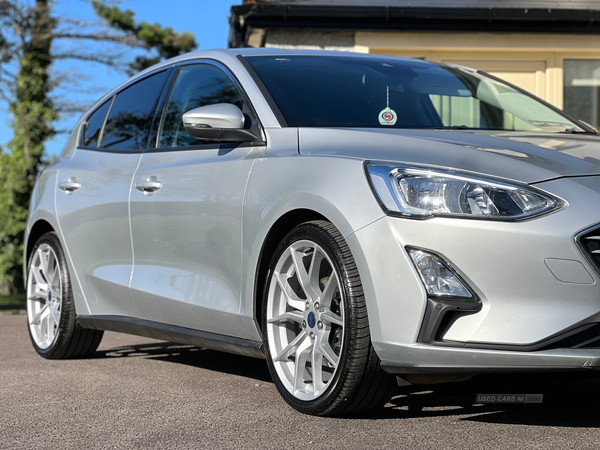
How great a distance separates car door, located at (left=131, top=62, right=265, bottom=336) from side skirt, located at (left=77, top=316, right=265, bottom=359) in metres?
0.03

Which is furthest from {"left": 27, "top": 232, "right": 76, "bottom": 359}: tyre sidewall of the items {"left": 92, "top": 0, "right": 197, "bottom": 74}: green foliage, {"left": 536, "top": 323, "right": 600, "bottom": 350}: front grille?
{"left": 92, "top": 0, "right": 197, "bottom": 74}: green foliage

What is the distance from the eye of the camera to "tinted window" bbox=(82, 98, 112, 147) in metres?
5.80

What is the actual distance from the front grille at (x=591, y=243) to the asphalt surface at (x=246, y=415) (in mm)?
503

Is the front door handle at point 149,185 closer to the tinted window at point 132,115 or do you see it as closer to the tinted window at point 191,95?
the tinted window at point 191,95

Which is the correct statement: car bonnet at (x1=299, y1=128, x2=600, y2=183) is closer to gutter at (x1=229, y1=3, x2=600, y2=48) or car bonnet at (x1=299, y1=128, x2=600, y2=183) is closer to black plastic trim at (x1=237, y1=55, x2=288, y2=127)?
black plastic trim at (x1=237, y1=55, x2=288, y2=127)

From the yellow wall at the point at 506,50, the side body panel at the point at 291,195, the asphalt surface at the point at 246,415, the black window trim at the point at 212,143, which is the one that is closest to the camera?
the asphalt surface at the point at 246,415

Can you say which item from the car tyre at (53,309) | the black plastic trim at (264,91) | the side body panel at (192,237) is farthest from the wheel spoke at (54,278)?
the black plastic trim at (264,91)

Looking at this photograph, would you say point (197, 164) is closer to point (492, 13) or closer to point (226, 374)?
point (226, 374)

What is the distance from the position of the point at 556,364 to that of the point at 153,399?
1895 millimetres

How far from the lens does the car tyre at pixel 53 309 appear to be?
5.59 m

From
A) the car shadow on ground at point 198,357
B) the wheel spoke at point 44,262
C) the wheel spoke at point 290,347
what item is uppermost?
the wheel spoke at point 290,347

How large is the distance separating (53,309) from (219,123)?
237 centimetres

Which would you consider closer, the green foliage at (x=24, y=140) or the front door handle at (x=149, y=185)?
the front door handle at (x=149, y=185)

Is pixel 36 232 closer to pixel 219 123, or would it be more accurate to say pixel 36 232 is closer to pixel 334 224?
pixel 219 123
